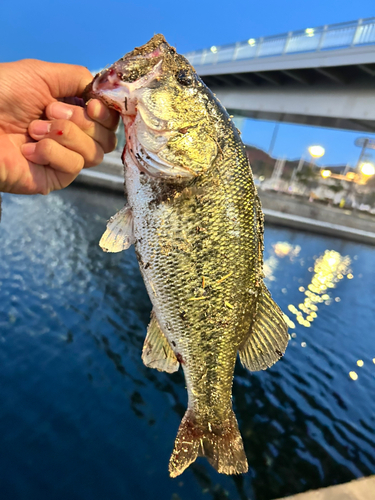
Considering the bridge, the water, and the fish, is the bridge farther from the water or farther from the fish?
the fish

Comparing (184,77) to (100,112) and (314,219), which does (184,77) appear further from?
(314,219)

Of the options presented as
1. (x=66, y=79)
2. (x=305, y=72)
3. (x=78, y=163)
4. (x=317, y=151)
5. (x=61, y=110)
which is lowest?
(x=78, y=163)

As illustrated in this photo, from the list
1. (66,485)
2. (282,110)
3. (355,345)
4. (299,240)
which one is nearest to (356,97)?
(282,110)

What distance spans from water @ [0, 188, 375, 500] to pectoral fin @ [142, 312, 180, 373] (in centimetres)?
285

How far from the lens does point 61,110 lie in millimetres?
2336

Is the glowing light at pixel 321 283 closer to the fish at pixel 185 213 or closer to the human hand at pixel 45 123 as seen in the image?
the fish at pixel 185 213

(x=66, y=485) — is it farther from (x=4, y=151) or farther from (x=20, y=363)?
(x=4, y=151)

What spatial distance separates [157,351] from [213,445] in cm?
86

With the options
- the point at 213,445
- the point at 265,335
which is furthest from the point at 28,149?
the point at 213,445

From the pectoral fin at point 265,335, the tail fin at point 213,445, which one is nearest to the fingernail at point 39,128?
the pectoral fin at point 265,335

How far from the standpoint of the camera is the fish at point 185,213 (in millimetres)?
2158

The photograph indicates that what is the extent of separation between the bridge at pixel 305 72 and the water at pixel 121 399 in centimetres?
1057

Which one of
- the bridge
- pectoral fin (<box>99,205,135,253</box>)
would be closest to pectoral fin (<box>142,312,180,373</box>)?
pectoral fin (<box>99,205,135,253</box>)

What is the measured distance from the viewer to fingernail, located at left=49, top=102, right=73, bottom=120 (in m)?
2.33
